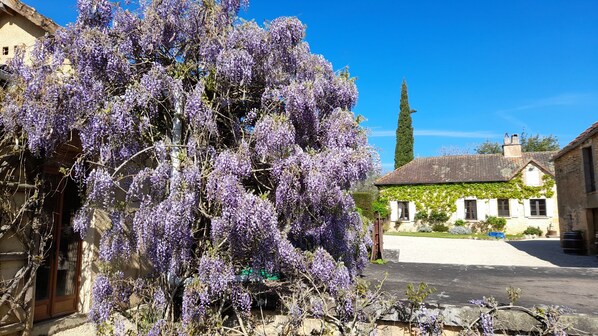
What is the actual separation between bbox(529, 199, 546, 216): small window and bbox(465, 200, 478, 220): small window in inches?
130

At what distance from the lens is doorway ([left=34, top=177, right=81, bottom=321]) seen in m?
5.50

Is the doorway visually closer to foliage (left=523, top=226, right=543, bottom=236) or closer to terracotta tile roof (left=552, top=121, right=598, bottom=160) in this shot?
terracotta tile roof (left=552, top=121, right=598, bottom=160)

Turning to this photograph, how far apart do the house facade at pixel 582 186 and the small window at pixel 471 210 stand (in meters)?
10.8

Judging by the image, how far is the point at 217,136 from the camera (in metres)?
5.03

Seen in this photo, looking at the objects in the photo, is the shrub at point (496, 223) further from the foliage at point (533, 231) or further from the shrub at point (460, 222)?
the shrub at point (460, 222)

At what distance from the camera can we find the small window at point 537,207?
2630cm

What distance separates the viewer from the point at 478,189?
27875 millimetres

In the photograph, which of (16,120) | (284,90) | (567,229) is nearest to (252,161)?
(284,90)

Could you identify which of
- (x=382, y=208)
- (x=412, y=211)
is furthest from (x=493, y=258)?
(x=382, y=208)

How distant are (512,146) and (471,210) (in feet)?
19.9

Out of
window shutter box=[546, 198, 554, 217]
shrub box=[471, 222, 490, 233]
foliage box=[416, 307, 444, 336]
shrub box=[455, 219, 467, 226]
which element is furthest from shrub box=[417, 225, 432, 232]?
foliage box=[416, 307, 444, 336]

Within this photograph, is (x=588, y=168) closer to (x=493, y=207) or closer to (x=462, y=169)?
(x=493, y=207)

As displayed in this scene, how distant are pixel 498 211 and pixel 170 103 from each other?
27.1 metres

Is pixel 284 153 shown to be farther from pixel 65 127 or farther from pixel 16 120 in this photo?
pixel 16 120
